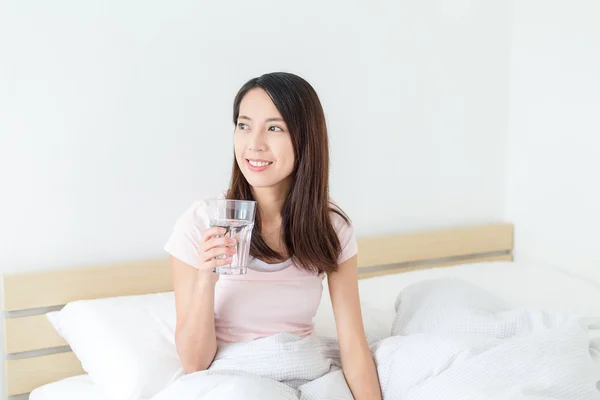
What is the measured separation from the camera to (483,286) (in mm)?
2311

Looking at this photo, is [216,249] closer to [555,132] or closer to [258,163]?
[258,163]

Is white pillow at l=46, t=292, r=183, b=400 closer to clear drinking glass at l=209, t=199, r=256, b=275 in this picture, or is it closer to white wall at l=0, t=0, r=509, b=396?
white wall at l=0, t=0, r=509, b=396

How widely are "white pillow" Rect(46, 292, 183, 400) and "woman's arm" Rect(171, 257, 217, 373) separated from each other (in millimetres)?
114

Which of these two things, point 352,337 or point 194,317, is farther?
point 352,337

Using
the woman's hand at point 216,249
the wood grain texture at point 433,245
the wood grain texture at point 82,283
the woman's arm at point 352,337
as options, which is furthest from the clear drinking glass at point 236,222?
the wood grain texture at point 433,245

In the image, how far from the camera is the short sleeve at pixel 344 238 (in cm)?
162

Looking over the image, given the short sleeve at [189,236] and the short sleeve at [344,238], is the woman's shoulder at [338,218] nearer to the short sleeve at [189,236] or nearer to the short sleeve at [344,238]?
the short sleeve at [344,238]

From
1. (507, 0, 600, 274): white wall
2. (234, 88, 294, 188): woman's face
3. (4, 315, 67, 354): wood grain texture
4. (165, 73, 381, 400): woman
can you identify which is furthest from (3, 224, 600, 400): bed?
(234, 88, 294, 188): woman's face

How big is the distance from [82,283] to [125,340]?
1.18ft

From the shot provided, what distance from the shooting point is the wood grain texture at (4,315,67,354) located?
1.93 m

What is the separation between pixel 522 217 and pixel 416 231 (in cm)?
43

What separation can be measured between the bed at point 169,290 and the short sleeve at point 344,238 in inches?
11.2

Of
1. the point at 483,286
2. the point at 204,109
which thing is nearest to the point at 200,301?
the point at 204,109

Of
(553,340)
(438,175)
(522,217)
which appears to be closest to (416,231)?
(438,175)
